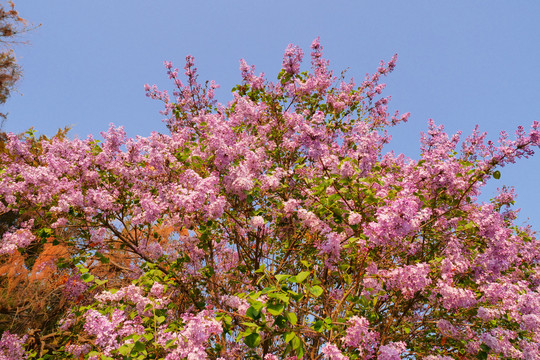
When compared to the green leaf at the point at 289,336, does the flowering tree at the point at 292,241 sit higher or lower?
higher

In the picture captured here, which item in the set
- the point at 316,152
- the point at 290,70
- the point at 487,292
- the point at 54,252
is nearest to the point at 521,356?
the point at 487,292

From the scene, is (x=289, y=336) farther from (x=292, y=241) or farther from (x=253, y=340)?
(x=292, y=241)

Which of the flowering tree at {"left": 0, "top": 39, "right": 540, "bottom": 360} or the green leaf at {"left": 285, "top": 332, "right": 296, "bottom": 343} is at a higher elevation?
the flowering tree at {"left": 0, "top": 39, "right": 540, "bottom": 360}

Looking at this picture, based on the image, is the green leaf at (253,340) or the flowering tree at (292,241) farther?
the flowering tree at (292,241)

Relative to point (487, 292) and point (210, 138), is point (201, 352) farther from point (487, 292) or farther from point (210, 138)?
point (487, 292)

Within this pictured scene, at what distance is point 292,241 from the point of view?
17.9 ft

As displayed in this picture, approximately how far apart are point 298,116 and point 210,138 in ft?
6.57

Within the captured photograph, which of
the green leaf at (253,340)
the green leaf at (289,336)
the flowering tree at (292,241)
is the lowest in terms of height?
the green leaf at (253,340)

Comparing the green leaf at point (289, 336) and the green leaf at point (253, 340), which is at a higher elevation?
the green leaf at point (289, 336)

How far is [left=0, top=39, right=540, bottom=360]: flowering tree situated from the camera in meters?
3.47

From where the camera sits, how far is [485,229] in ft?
14.6

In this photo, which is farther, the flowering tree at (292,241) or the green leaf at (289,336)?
the flowering tree at (292,241)

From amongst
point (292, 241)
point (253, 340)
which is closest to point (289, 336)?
point (253, 340)

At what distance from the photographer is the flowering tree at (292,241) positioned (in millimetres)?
3467
